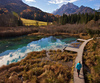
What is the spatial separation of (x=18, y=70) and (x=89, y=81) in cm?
874

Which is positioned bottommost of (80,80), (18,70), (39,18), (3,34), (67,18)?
(18,70)

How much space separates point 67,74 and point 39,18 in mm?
113021

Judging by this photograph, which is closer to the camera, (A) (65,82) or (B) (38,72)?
(A) (65,82)

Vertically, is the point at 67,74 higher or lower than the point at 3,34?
lower

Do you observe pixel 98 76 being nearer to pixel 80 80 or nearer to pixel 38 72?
pixel 80 80

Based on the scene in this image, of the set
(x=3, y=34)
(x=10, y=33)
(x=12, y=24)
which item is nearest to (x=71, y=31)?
(x=10, y=33)

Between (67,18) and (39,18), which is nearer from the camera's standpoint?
(67,18)

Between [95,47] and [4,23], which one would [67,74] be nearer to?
[95,47]

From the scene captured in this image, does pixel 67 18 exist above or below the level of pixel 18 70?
above

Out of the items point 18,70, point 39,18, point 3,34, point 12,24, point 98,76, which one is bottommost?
point 18,70

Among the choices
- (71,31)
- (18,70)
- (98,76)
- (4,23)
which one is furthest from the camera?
(4,23)

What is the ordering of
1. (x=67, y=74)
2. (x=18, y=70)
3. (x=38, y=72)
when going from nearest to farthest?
(x=67, y=74), (x=38, y=72), (x=18, y=70)

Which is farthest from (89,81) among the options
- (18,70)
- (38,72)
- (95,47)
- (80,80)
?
(95,47)

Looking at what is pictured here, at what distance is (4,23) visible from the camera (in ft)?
179
